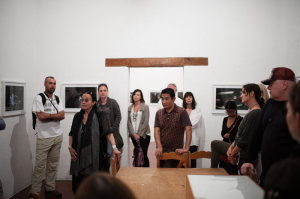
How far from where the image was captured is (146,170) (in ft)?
9.01

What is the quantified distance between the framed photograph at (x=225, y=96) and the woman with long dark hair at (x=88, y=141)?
252 centimetres

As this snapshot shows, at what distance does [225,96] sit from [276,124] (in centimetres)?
285

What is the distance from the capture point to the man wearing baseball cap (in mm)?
1871

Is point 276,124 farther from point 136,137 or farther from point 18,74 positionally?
point 18,74

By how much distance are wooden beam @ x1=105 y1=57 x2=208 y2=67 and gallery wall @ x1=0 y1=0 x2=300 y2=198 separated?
0.10 metres

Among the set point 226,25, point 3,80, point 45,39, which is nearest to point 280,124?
point 226,25

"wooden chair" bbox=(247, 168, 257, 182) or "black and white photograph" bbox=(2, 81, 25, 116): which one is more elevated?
"black and white photograph" bbox=(2, 81, 25, 116)

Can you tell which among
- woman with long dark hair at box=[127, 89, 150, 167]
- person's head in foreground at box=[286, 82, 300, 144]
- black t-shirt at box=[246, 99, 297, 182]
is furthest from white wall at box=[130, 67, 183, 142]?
person's head in foreground at box=[286, 82, 300, 144]

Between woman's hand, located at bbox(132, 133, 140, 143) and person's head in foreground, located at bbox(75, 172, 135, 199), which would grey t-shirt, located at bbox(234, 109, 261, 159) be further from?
woman's hand, located at bbox(132, 133, 140, 143)

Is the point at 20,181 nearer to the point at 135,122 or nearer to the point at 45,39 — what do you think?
the point at 135,122

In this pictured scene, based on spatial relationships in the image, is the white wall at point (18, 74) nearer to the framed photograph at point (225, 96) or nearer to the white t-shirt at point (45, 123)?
the white t-shirt at point (45, 123)

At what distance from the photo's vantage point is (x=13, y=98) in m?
3.99

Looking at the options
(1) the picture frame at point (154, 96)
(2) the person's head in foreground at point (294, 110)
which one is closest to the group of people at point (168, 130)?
(2) the person's head in foreground at point (294, 110)

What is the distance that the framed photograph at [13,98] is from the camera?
3.76 metres
